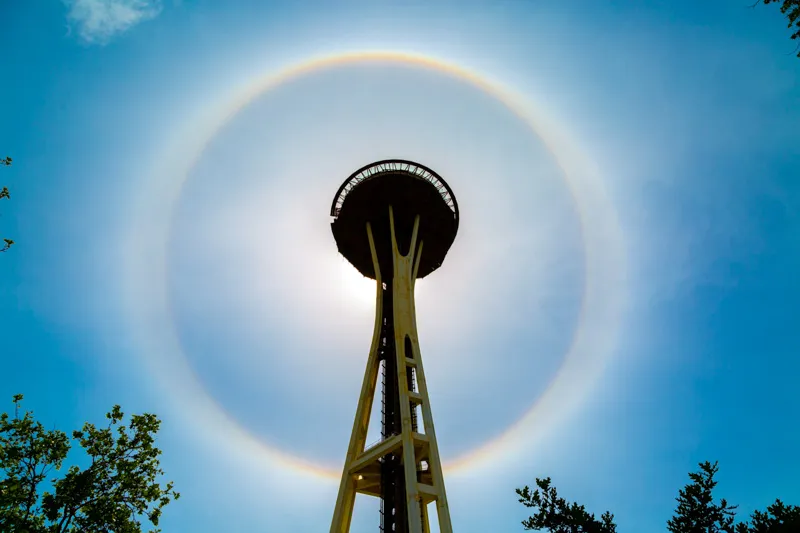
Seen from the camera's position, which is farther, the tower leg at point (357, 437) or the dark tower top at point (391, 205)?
the dark tower top at point (391, 205)

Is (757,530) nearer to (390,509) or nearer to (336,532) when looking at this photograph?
(390,509)

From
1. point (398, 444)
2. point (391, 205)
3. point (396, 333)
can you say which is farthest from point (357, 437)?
point (391, 205)

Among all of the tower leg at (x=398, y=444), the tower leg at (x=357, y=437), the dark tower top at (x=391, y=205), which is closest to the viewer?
the tower leg at (x=398, y=444)

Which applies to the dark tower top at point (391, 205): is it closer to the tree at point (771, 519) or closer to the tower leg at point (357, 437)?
the tower leg at point (357, 437)

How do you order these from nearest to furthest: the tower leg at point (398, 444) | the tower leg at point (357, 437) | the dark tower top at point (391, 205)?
1. the tower leg at point (398, 444)
2. the tower leg at point (357, 437)
3. the dark tower top at point (391, 205)

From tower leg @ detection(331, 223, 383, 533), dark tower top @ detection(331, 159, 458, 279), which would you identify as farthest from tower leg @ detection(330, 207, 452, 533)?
dark tower top @ detection(331, 159, 458, 279)

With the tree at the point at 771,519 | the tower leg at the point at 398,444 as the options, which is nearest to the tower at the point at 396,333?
the tower leg at the point at 398,444
